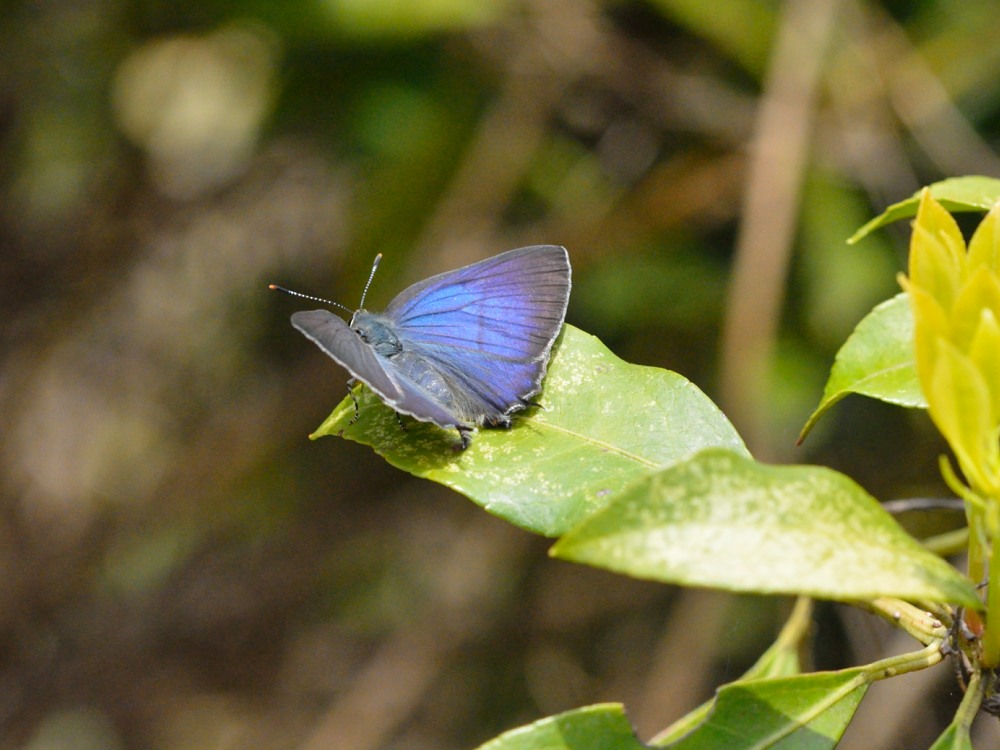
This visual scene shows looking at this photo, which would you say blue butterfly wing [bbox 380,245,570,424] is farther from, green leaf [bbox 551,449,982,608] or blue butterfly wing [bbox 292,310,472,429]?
green leaf [bbox 551,449,982,608]

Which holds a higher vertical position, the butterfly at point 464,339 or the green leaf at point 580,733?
the butterfly at point 464,339

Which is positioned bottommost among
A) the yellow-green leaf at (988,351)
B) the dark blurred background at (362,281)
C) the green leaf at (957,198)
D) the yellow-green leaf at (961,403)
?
the dark blurred background at (362,281)

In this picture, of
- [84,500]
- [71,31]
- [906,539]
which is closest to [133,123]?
[71,31]

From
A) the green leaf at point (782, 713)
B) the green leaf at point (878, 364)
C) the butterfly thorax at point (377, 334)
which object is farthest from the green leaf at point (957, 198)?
the butterfly thorax at point (377, 334)

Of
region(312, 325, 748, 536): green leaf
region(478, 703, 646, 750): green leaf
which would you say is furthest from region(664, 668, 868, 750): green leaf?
region(312, 325, 748, 536): green leaf

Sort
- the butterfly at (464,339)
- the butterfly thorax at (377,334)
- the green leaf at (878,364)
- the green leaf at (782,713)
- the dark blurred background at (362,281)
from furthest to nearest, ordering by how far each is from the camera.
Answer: the dark blurred background at (362,281) < the butterfly thorax at (377,334) < the butterfly at (464,339) < the green leaf at (878,364) < the green leaf at (782,713)

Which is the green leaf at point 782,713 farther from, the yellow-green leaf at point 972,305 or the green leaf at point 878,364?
the yellow-green leaf at point 972,305

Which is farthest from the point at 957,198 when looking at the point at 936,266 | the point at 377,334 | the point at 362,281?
the point at 362,281

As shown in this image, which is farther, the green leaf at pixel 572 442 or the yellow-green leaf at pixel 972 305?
the green leaf at pixel 572 442

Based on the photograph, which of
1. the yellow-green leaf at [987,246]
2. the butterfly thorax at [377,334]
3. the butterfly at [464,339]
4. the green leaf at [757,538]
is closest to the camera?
the green leaf at [757,538]
